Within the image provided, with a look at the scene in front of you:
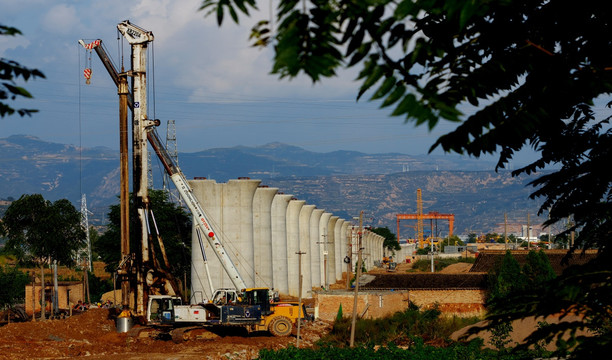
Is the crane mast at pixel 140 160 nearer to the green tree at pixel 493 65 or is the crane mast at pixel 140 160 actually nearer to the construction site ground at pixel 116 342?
the construction site ground at pixel 116 342

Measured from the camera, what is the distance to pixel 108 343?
131ft

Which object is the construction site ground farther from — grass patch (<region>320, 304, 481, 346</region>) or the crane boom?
the crane boom

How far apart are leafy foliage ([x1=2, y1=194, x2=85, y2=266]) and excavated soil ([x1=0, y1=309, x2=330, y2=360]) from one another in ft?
45.3

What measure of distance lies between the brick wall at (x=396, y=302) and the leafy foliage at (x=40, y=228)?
20.6m

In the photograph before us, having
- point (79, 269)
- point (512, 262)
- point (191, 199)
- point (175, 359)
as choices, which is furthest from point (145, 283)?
point (79, 269)

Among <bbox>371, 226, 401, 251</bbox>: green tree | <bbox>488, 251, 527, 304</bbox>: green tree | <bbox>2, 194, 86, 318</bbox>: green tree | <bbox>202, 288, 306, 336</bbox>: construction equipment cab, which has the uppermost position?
<bbox>2, 194, 86, 318</bbox>: green tree

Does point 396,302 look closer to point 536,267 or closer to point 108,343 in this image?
point 536,267

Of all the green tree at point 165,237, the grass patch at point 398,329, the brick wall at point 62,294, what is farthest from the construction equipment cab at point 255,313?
the green tree at point 165,237

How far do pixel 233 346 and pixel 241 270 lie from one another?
A: 62.6 feet

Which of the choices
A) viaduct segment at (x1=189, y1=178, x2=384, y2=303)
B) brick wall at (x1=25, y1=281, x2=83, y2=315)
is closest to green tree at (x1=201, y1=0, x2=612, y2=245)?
viaduct segment at (x1=189, y1=178, x2=384, y2=303)

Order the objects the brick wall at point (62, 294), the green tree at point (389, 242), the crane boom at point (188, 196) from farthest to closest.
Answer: the green tree at point (389, 242) → the brick wall at point (62, 294) → the crane boom at point (188, 196)

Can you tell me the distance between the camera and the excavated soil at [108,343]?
1416 inches

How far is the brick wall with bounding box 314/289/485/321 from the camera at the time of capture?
48.8 metres

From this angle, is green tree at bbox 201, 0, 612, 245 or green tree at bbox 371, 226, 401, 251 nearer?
green tree at bbox 201, 0, 612, 245
